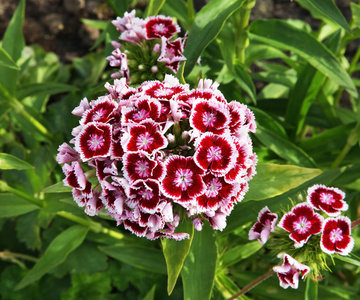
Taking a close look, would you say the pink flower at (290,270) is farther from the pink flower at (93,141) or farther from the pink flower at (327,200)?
the pink flower at (93,141)

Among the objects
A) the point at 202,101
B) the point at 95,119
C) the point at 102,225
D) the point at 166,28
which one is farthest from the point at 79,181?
the point at 102,225

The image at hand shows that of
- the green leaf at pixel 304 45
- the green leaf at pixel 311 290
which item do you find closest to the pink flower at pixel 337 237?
the green leaf at pixel 311 290

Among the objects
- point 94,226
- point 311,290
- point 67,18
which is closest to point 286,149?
point 311,290

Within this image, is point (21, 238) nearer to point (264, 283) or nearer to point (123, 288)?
point (123, 288)

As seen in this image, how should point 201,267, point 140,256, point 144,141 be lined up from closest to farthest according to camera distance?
point 144,141 → point 201,267 → point 140,256

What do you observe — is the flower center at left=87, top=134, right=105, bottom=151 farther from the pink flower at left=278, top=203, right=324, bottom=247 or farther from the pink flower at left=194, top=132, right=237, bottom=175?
the pink flower at left=278, top=203, right=324, bottom=247

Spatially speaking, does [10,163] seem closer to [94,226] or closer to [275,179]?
[94,226]
